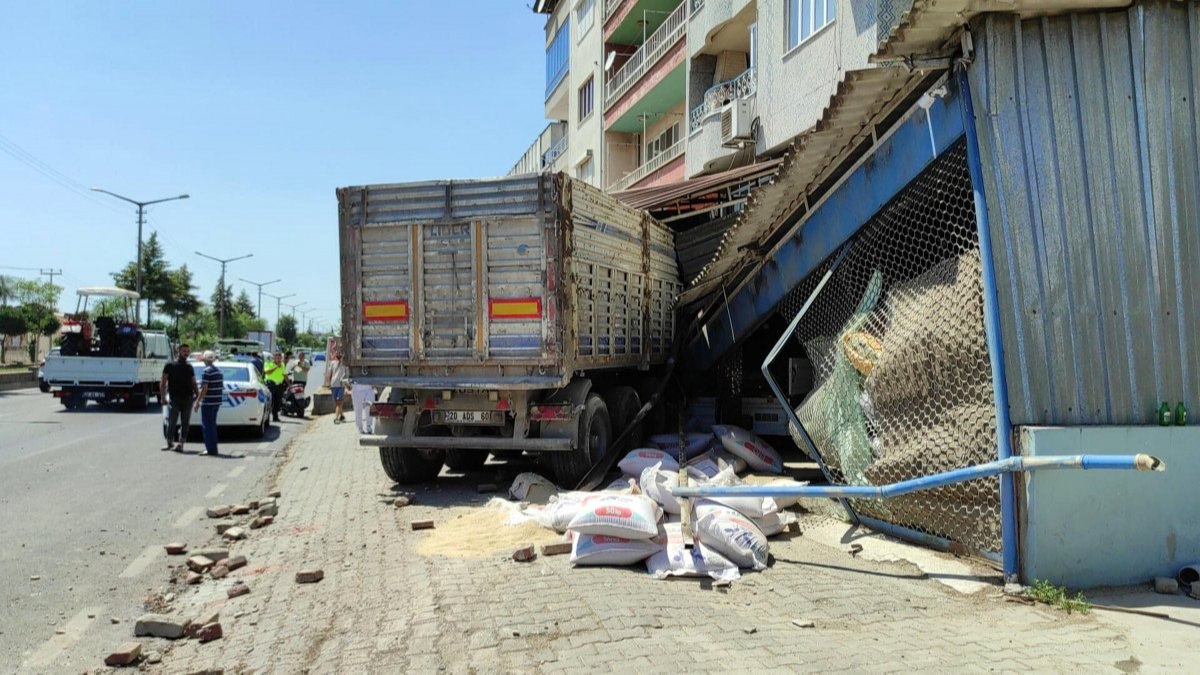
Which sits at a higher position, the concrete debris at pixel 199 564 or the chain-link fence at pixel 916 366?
the chain-link fence at pixel 916 366

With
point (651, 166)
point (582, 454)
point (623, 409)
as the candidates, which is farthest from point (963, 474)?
point (651, 166)

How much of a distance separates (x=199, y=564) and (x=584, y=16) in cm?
2787

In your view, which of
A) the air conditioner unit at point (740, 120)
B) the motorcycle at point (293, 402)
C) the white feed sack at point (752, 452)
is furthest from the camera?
the motorcycle at point (293, 402)

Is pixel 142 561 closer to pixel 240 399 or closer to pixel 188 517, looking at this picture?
pixel 188 517

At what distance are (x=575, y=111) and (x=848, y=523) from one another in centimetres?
2739

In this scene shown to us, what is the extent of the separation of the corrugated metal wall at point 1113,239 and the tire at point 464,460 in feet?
22.4

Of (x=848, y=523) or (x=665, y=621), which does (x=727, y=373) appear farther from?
(x=665, y=621)

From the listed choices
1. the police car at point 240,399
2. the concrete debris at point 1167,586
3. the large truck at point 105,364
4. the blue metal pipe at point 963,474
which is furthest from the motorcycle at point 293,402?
the concrete debris at point 1167,586


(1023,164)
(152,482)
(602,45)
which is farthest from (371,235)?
(602,45)

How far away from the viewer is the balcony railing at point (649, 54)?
69.3 ft

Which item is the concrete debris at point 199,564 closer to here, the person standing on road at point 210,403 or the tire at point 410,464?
the tire at point 410,464

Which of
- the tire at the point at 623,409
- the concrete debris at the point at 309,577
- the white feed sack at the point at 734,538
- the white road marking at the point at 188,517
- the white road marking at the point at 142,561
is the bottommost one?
the white road marking at the point at 142,561

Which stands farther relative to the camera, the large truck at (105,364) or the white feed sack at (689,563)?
the large truck at (105,364)

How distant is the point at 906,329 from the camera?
5.98m
